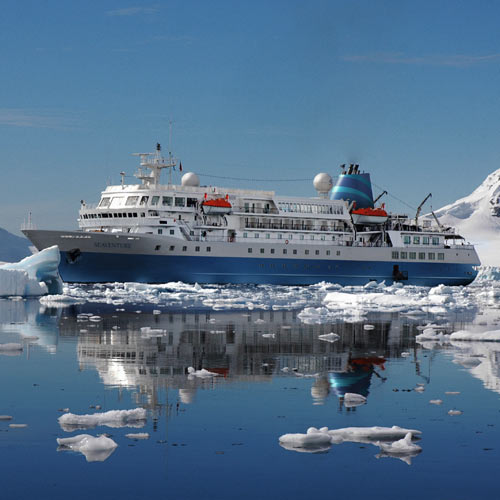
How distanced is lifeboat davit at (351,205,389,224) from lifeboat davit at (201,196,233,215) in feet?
37.9

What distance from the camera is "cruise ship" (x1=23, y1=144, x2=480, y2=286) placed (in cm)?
5250

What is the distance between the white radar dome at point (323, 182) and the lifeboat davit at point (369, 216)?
4685 mm

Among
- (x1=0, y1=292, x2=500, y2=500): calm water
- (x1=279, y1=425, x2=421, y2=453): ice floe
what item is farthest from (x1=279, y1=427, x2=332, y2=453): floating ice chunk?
(x1=0, y1=292, x2=500, y2=500): calm water

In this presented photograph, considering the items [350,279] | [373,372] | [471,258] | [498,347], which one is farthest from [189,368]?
[471,258]

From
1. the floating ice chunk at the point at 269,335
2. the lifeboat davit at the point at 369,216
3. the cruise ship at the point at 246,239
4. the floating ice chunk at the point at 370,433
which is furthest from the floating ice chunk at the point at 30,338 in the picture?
the lifeboat davit at the point at 369,216

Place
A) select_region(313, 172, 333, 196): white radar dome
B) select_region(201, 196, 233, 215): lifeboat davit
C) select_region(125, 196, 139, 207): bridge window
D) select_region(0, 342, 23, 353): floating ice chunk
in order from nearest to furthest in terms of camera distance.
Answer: select_region(0, 342, 23, 353): floating ice chunk < select_region(125, 196, 139, 207): bridge window < select_region(201, 196, 233, 215): lifeboat davit < select_region(313, 172, 333, 196): white radar dome

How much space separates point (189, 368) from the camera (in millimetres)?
13297

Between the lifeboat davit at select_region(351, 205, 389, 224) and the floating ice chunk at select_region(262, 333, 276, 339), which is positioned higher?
the lifeboat davit at select_region(351, 205, 389, 224)

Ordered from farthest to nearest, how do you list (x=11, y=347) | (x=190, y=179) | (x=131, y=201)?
(x=190, y=179) < (x=131, y=201) < (x=11, y=347)

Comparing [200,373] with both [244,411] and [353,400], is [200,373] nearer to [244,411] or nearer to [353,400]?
[244,411]

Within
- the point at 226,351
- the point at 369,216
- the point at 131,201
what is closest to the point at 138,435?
the point at 226,351

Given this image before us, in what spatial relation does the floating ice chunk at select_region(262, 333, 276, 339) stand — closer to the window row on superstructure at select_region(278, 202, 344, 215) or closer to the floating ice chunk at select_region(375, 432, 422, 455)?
the floating ice chunk at select_region(375, 432, 422, 455)

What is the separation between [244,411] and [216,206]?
46.2 meters

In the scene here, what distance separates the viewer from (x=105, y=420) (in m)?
9.36
